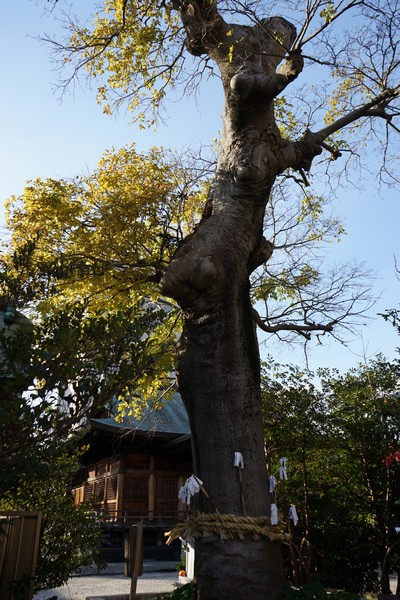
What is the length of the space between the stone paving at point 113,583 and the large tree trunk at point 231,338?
476 cm

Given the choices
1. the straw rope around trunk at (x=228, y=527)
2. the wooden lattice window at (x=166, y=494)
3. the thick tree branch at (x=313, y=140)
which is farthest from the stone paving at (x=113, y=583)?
the thick tree branch at (x=313, y=140)

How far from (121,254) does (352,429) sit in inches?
198

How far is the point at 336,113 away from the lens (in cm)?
906

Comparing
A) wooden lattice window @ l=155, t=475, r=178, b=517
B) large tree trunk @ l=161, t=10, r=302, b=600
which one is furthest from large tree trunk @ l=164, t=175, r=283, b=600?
wooden lattice window @ l=155, t=475, r=178, b=517

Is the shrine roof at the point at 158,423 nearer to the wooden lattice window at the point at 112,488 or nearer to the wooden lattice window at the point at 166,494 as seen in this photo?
the wooden lattice window at the point at 166,494

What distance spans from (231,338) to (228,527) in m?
1.75

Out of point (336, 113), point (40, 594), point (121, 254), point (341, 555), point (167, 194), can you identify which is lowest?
point (40, 594)

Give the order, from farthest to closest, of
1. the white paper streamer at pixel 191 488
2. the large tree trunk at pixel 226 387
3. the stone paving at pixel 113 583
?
the stone paving at pixel 113 583 < the white paper streamer at pixel 191 488 < the large tree trunk at pixel 226 387

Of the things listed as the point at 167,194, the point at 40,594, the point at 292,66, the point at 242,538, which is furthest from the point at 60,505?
the point at 292,66

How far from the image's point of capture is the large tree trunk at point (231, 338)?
4.21 meters

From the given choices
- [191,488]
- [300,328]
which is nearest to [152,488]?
[300,328]

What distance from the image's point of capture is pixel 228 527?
166 inches

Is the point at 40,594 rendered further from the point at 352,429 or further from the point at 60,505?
the point at 352,429

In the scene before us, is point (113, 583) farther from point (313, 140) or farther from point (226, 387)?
point (313, 140)
